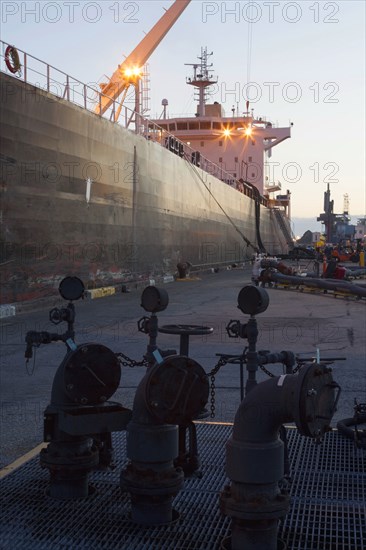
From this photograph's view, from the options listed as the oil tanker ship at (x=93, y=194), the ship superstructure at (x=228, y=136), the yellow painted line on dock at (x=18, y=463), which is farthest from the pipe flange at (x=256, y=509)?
the ship superstructure at (x=228, y=136)

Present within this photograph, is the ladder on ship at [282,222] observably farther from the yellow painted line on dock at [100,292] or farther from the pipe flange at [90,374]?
the pipe flange at [90,374]

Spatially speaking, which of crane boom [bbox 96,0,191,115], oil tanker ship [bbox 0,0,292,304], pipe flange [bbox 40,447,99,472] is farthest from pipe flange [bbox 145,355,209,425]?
crane boom [bbox 96,0,191,115]

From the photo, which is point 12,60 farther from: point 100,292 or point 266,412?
point 266,412

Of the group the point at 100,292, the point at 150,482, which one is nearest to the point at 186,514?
the point at 150,482

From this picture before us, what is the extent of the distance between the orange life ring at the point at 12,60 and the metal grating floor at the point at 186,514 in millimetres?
11585

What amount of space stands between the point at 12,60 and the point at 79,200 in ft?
12.4

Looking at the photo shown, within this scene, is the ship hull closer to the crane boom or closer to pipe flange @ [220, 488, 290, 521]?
the crane boom

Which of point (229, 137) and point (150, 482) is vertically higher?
point (229, 137)

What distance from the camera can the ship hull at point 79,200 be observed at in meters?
13.7

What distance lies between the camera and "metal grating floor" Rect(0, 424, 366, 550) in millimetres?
3209

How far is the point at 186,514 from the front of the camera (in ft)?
11.7

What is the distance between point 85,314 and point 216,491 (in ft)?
32.4

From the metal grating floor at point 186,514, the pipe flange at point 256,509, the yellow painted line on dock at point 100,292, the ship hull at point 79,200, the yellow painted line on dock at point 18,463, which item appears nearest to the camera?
the pipe flange at point 256,509

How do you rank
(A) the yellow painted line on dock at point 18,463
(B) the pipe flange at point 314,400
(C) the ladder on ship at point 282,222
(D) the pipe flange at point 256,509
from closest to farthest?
(B) the pipe flange at point 314,400 → (D) the pipe flange at point 256,509 → (A) the yellow painted line on dock at point 18,463 → (C) the ladder on ship at point 282,222
